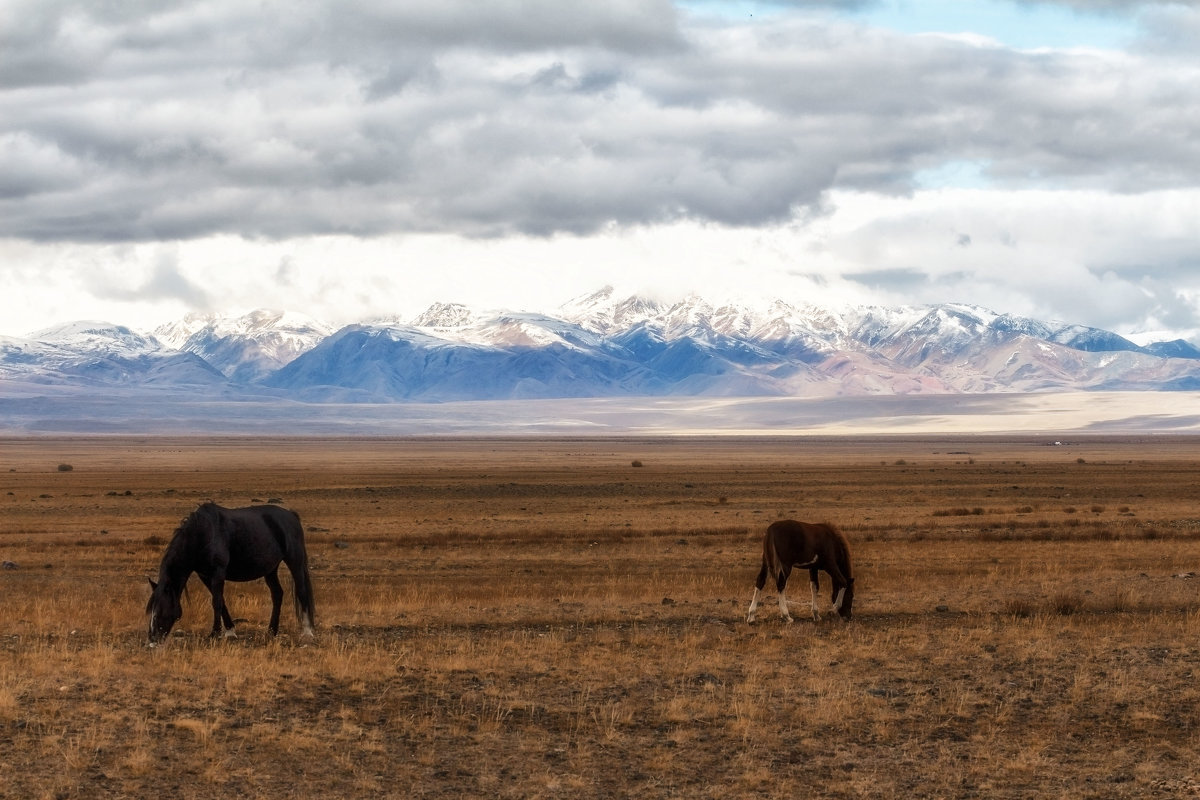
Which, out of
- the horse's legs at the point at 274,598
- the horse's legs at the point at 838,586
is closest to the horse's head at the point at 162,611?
the horse's legs at the point at 274,598

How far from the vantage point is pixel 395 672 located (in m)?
17.2

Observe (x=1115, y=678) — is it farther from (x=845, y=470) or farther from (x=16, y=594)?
(x=845, y=470)

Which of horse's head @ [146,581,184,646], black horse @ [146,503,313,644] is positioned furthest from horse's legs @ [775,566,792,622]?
horse's head @ [146,581,184,646]

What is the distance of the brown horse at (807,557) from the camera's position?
21.5 m

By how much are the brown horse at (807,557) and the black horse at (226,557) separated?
667cm

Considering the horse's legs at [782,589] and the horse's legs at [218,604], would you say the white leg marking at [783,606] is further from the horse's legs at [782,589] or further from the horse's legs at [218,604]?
the horse's legs at [218,604]

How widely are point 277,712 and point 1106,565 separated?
21.9 m

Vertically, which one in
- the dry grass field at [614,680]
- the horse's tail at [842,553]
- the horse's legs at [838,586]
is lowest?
the dry grass field at [614,680]

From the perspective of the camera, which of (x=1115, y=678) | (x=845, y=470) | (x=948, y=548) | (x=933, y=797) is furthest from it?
(x=845, y=470)

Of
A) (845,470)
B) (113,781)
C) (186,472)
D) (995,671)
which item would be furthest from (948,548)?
(186,472)

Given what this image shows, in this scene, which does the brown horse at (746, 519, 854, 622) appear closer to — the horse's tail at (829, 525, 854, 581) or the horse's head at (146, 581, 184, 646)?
the horse's tail at (829, 525, 854, 581)

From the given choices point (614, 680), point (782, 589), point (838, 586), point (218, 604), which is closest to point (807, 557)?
point (782, 589)

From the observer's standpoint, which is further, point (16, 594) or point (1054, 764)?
point (16, 594)

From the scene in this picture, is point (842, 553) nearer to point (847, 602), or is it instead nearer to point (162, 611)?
point (847, 602)
